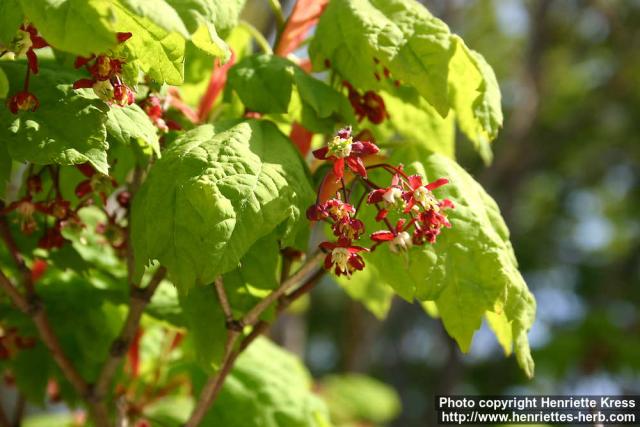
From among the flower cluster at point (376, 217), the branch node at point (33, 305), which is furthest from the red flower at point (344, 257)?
the branch node at point (33, 305)

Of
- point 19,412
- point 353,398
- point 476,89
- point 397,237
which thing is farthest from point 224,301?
point 353,398

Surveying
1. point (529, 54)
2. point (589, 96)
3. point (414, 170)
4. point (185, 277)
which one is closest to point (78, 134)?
point (185, 277)

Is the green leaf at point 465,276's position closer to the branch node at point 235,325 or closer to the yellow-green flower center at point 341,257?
the yellow-green flower center at point 341,257

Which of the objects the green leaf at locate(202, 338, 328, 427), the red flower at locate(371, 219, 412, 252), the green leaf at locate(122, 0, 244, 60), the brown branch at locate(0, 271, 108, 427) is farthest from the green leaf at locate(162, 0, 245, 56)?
the green leaf at locate(202, 338, 328, 427)

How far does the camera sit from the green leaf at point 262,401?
1.49 m

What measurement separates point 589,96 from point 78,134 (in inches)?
381

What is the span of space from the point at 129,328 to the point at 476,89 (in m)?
0.74

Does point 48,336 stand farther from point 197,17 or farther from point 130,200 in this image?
point 197,17

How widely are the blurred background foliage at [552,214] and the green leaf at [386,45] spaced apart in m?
3.20

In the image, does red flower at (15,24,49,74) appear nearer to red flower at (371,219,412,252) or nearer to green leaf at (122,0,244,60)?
green leaf at (122,0,244,60)

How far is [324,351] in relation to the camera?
12.7m

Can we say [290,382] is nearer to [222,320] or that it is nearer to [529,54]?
[222,320]

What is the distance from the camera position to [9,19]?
0.90 metres

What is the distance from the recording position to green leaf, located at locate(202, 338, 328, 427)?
149 centimetres
